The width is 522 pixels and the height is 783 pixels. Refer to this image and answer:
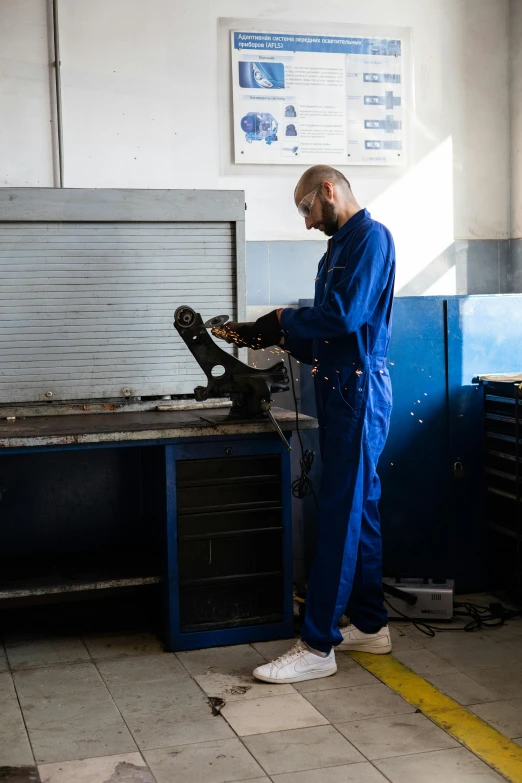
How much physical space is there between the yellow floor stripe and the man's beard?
1.55m

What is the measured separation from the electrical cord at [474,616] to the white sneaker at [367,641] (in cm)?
26

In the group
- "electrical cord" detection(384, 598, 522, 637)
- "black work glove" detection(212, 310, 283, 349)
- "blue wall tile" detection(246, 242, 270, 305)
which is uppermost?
"blue wall tile" detection(246, 242, 270, 305)

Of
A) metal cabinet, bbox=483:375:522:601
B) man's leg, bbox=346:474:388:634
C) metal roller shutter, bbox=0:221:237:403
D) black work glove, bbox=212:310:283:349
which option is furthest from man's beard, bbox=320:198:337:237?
metal cabinet, bbox=483:375:522:601

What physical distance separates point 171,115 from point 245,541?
6.10 feet

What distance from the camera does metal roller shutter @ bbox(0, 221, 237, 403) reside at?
3.59m

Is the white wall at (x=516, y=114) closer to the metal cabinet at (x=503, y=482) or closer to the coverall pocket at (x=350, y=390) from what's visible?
the metal cabinet at (x=503, y=482)

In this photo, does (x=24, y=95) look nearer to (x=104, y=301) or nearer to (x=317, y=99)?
(x=104, y=301)

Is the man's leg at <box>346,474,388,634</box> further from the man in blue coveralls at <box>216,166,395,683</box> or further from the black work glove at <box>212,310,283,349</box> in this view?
the black work glove at <box>212,310,283,349</box>

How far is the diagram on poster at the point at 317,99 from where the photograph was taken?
399 cm

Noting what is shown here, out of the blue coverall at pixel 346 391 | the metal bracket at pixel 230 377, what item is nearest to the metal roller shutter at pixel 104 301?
the metal bracket at pixel 230 377

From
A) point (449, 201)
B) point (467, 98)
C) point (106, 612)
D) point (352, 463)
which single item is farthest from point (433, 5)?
point (106, 612)

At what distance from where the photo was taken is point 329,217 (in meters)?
3.22

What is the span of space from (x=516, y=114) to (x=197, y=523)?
2.50 metres

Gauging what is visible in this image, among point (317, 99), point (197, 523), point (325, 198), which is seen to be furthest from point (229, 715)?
point (317, 99)
